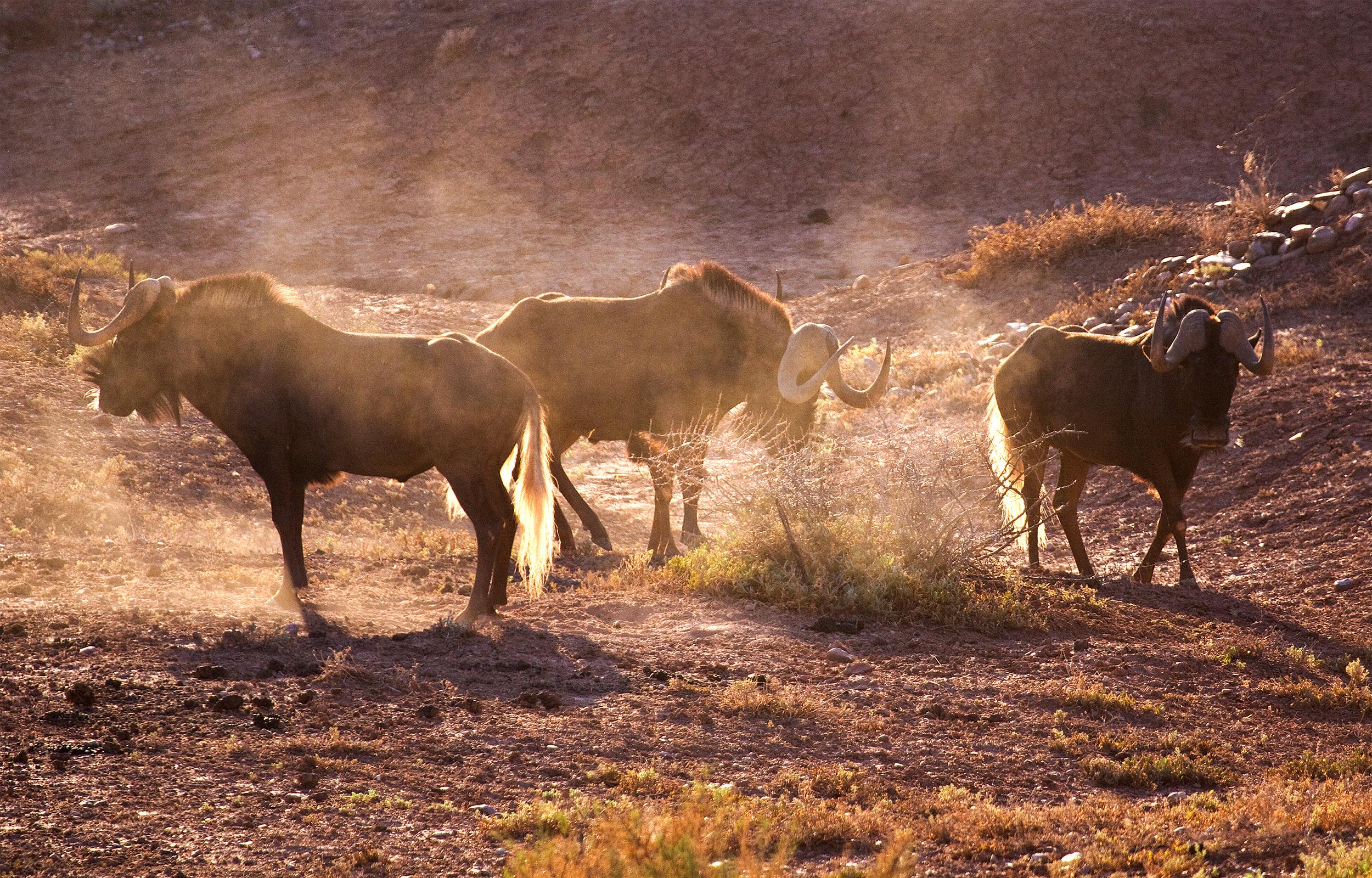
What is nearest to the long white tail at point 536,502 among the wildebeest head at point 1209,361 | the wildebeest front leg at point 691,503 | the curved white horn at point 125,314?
the wildebeest front leg at point 691,503

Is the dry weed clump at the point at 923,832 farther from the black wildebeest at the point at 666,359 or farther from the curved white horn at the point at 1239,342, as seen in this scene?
the black wildebeest at the point at 666,359

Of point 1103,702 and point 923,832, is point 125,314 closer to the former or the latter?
point 923,832

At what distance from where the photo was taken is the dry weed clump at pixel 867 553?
7.93m

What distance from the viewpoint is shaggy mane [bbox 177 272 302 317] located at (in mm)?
8219

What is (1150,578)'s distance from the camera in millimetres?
9617

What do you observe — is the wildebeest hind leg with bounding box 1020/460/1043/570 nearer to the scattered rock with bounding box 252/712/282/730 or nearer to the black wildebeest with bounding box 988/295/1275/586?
the black wildebeest with bounding box 988/295/1275/586

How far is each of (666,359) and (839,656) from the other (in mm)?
4175

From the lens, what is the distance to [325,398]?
7844mm

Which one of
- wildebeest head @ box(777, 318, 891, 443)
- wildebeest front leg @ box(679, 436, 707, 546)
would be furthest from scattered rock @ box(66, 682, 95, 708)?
wildebeest head @ box(777, 318, 891, 443)

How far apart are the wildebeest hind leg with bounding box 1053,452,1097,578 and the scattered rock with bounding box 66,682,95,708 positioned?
6.88 meters

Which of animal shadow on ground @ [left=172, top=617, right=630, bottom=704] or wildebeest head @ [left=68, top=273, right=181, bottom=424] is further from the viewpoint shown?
wildebeest head @ [left=68, top=273, right=181, bottom=424]

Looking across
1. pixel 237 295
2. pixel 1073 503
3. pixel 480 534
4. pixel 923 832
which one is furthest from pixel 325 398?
pixel 1073 503

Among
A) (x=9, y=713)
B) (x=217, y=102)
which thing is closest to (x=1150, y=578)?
(x=9, y=713)

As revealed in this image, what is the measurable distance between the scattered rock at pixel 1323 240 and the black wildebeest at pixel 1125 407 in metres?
7.28
